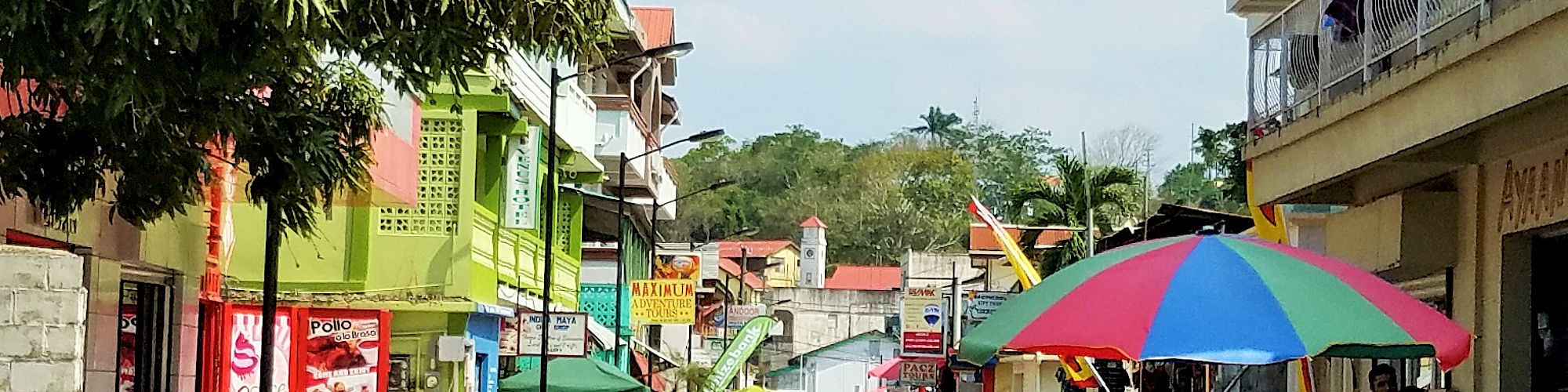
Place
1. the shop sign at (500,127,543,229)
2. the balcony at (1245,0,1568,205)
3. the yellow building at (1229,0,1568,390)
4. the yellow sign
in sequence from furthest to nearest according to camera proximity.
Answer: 1. the yellow sign
2. the shop sign at (500,127,543,229)
3. the yellow building at (1229,0,1568,390)
4. the balcony at (1245,0,1568,205)

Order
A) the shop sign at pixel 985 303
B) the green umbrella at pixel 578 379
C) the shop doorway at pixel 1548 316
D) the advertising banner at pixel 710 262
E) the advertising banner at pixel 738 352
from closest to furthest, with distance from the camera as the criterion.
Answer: the shop doorway at pixel 1548 316, the green umbrella at pixel 578 379, the advertising banner at pixel 738 352, the shop sign at pixel 985 303, the advertising banner at pixel 710 262

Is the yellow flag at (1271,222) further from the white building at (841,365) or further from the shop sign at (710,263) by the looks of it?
the white building at (841,365)

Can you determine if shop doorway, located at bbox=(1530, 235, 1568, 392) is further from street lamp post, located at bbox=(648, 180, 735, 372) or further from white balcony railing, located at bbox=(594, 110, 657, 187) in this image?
street lamp post, located at bbox=(648, 180, 735, 372)

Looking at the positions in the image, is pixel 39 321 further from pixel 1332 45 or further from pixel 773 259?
pixel 773 259

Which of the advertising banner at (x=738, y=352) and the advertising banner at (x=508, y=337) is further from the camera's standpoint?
the advertising banner at (x=738, y=352)

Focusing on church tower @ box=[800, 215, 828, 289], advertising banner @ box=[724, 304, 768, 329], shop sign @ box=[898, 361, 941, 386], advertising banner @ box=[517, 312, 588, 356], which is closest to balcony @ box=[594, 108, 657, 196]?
advertising banner @ box=[517, 312, 588, 356]

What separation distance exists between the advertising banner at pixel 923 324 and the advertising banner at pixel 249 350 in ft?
104

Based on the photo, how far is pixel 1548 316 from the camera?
10961 mm

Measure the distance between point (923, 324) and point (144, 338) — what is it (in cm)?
3866

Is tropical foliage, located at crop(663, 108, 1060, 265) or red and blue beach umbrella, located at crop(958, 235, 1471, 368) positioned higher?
tropical foliage, located at crop(663, 108, 1060, 265)

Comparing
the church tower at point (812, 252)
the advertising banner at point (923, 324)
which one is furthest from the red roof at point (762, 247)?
the advertising banner at point (923, 324)

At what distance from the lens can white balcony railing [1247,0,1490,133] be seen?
415 inches

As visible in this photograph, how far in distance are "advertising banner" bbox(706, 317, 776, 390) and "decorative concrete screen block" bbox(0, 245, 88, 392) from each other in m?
28.9

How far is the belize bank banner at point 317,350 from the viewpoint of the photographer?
16406 mm
